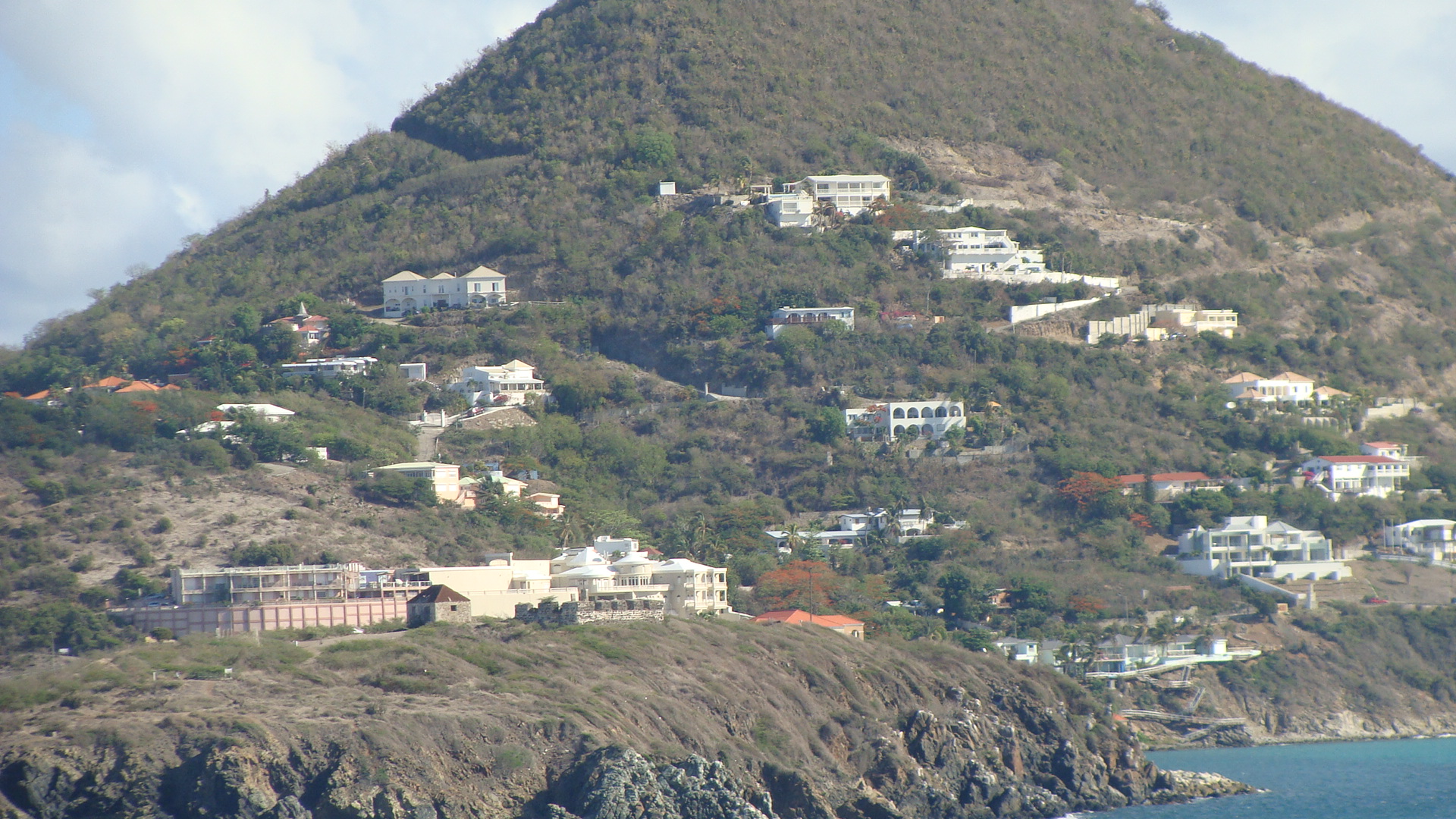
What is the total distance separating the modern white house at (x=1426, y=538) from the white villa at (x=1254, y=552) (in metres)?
4.98

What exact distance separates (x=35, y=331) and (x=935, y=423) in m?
49.6

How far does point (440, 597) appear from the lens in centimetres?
5297

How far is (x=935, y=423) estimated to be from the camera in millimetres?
83500

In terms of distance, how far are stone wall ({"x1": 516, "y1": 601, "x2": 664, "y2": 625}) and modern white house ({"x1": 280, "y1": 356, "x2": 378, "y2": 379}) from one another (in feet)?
109

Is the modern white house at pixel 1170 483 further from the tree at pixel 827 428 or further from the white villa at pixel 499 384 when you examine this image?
the white villa at pixel 499 384

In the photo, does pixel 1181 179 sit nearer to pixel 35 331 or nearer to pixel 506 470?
pixel 506 470

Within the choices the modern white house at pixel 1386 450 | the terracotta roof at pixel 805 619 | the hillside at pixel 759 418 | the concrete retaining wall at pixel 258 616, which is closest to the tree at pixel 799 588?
the hillside at pixel 759 418

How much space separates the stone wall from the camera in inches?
2071

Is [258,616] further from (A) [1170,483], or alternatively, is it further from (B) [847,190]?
(B) [847,190]

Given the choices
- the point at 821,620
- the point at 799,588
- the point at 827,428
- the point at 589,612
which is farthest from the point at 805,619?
the point at 827,428

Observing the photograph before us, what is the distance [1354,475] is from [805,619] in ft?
121

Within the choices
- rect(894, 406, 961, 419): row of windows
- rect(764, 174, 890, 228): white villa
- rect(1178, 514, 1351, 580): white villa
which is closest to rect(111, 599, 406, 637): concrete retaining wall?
rect(894, 406, 961, 419): row of windows

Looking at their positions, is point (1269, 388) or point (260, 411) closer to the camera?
point (260, 411)

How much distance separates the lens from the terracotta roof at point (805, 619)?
6094 cm
